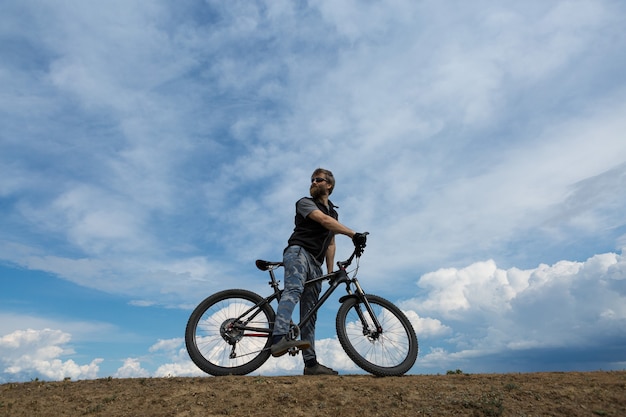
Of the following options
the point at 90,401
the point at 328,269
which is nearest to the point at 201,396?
the point at 90,401

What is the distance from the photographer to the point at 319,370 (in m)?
8.11

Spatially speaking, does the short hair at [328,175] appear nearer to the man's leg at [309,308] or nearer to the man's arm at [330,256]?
the man's arm at [330,256]

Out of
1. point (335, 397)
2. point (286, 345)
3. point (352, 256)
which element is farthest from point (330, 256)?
point (335, 397)

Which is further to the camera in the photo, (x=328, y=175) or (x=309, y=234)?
(x=328, y=175)

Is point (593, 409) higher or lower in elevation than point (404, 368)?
lower

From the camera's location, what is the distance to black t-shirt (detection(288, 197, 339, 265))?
8.37 m

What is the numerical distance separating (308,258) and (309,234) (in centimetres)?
40

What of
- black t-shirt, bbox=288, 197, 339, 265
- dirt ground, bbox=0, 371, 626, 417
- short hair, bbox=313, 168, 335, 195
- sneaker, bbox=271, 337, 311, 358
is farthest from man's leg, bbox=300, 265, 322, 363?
Answer: short hair, bbox=313, 168, 335, 195

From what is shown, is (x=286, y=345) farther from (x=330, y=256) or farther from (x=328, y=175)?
(x=328, y=175)

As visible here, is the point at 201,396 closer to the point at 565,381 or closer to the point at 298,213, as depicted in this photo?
the point at 298,213

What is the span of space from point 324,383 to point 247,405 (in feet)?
4.05

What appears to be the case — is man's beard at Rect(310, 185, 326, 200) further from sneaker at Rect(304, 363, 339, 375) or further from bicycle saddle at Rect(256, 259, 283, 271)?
sneaker at Rect(304, 363, 339, 375)

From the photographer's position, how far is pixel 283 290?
8.23 metres

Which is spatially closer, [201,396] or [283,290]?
[201,396]
